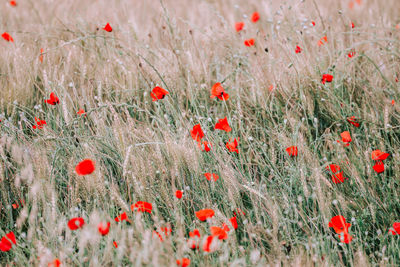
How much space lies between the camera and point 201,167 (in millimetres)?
1344

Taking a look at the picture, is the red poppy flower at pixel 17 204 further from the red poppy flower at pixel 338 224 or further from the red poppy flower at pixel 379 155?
the red poppy flower at pixel 379 155

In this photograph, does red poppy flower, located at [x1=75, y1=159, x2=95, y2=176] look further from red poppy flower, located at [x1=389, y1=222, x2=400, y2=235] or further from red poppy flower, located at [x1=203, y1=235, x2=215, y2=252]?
red poppy flower, located at [x1=389, y1=222, x2=400, y2=235]

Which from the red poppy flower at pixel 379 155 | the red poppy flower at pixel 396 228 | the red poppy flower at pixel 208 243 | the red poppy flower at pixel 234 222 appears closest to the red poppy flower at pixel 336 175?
the red poppy flower at pixel 379 155

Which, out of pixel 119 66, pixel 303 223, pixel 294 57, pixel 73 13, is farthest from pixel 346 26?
pixel 73 13

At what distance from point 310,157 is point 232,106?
0.53 metres

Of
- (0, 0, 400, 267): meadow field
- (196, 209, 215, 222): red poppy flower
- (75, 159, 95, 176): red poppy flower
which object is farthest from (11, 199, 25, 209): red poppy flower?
(196, 209, 215, 222): red poppy flower

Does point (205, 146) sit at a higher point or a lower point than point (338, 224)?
higher

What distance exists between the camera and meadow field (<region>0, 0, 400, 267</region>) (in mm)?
1065

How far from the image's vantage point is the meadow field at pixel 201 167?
1.07 m

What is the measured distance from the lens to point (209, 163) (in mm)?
1348

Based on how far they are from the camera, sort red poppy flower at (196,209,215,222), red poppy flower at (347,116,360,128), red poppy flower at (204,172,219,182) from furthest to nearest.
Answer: red poppy flower at (347,116,360,128) < red poppy flower at (204,172,219,182) < red poppy flower at (196,209,215,222)

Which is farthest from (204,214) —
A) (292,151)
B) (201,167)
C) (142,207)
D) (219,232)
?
(292,151)

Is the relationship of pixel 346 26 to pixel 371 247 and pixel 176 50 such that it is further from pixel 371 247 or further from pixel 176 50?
pixel 371 247

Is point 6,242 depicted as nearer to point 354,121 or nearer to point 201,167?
point 201,167
